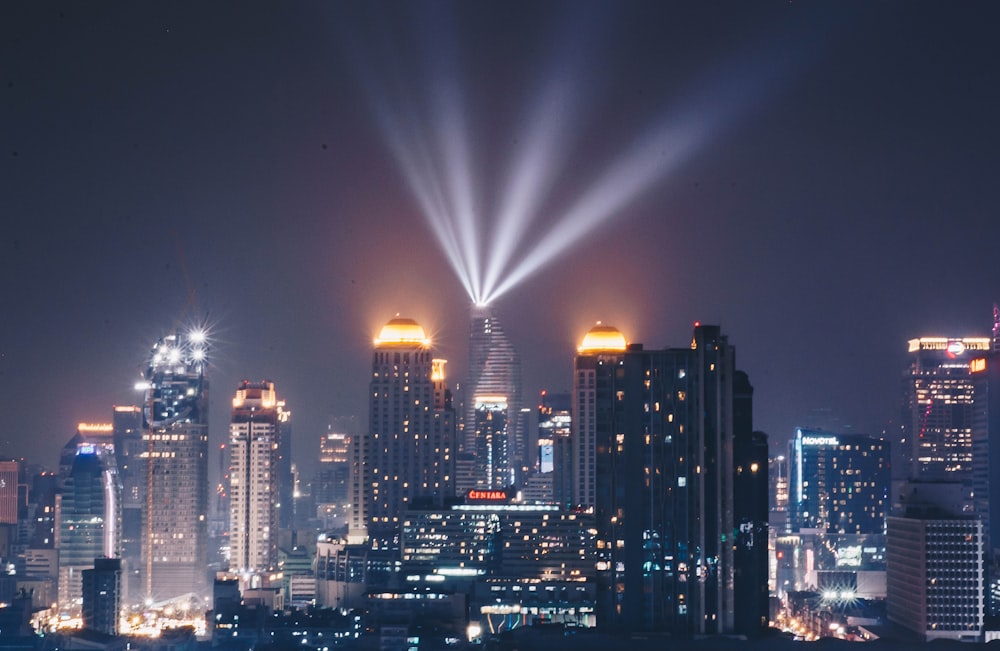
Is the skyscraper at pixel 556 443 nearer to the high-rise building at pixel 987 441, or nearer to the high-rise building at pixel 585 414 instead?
the high-rise building at pixel 585 414

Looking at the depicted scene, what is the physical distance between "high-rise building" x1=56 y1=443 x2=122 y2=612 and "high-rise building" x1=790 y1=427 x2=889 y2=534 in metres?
37.3

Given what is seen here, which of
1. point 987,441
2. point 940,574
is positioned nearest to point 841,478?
point 987,441

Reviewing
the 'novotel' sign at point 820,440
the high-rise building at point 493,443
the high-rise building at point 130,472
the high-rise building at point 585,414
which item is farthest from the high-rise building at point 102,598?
the 'novotel' sign at point 820,440

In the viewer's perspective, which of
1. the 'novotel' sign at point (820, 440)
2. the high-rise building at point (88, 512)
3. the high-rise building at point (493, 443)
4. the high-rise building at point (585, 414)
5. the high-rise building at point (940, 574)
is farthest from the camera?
the high-rise building at point (493, 443)

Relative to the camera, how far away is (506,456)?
4003 inches

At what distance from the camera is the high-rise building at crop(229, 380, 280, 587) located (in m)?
92.1

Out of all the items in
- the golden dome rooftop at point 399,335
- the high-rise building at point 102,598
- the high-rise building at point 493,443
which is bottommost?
the high-rise building at point 102,598

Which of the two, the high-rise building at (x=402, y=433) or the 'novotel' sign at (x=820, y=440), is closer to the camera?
the high-rise building at (x=402, y=433)

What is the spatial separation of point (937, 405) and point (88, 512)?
156 feet

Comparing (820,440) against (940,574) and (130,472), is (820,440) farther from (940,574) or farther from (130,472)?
(130,472)

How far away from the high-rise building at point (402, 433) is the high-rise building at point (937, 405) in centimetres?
2688

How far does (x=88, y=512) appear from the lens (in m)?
93.3

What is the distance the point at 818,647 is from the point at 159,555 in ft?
186

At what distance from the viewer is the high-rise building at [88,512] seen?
91.2m
